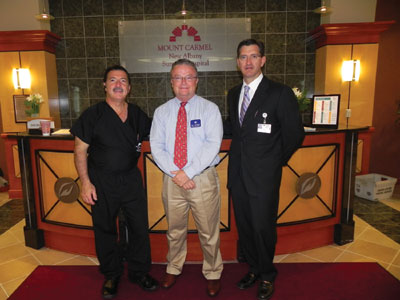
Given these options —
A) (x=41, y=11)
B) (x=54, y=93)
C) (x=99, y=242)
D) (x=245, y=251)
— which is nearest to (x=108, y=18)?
(x=41, y=11)

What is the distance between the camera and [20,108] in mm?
5059

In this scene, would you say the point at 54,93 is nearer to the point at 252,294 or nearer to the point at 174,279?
the point at 174,279

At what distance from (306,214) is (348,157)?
28.5 inches

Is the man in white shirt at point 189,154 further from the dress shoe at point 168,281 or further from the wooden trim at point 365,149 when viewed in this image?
the wooden trim at point 365,149

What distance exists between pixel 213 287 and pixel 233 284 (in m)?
0.23

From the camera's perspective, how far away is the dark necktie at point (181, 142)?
2107mm

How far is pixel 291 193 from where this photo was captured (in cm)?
287

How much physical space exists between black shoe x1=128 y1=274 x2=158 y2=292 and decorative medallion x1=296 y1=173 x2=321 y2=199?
1.57 m

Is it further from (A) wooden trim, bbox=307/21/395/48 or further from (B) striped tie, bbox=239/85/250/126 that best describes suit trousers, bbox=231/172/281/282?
(A) wooden trim, bbox=307/21/395/48

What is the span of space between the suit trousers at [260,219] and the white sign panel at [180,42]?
378 centimetres

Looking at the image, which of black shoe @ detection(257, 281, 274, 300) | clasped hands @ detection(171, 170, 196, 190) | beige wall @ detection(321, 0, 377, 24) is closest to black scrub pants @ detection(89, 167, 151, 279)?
clasped hands @ detection(171, 170, 196, 190)

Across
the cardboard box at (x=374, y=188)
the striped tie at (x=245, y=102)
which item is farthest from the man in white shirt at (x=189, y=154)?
the cardboard box at (x=374, y=188)

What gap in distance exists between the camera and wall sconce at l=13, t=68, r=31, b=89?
4914 mm

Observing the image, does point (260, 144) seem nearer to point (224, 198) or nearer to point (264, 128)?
point (264, 128)
